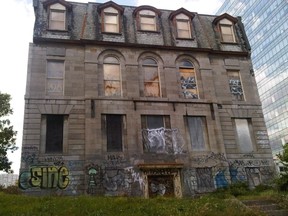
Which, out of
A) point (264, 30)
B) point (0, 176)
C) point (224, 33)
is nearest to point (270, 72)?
point (264, 30)

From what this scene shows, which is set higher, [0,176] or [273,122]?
[273,122]

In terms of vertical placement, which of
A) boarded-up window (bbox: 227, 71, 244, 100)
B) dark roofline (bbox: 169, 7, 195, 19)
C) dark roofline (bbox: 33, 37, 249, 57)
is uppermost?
dark roofline (bbox: 169, 7, 195, 19)

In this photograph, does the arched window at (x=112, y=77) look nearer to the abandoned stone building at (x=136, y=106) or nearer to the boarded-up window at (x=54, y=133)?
the abandoned stone building at (x=136, y=106)

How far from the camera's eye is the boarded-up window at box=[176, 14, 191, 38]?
79.5 ft

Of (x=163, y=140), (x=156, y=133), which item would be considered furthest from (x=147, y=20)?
A: (x=163, y=140)

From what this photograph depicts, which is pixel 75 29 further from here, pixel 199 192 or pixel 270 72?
pixel 270 72

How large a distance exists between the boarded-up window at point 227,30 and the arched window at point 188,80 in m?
4.42

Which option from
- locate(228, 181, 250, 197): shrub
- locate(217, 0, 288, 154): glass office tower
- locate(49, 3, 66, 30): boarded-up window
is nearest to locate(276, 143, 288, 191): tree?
locate(228, 181, 250, 197): shrub

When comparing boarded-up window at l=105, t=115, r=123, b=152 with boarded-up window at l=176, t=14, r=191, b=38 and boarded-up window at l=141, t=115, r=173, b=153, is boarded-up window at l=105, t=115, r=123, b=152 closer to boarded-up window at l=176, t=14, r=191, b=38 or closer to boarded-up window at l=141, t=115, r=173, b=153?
boarded-up window at l=141, t=115, r=173, b=153

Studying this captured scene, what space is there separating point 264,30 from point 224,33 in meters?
66.4

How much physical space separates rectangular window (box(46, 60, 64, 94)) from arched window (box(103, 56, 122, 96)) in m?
2.98

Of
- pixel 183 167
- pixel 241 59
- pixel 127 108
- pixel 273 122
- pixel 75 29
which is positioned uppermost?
pixel 273 122

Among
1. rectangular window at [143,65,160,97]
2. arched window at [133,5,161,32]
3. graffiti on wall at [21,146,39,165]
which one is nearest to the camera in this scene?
graffiti on wall at [21,146,39,165]

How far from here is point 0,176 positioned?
91.9 meters
